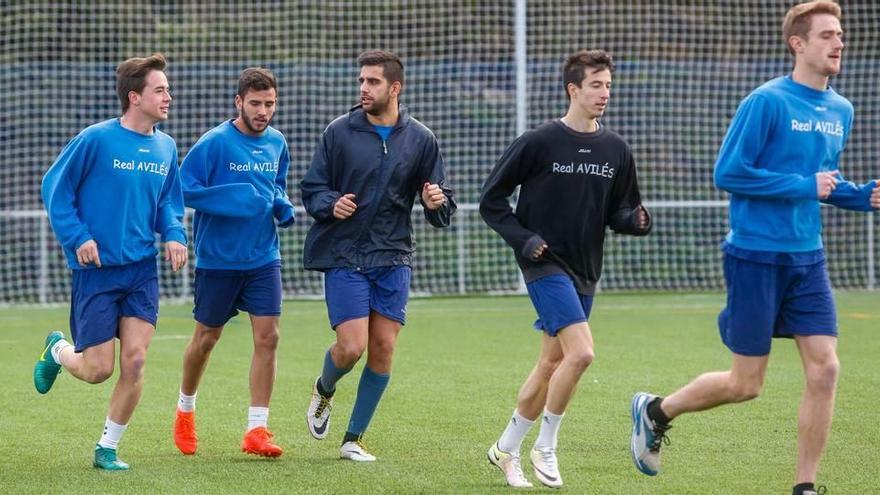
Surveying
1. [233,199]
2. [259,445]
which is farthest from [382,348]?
[233,199]

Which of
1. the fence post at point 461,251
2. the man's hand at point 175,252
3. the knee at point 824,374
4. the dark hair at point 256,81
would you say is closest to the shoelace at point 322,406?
the man's hand at point 175,252

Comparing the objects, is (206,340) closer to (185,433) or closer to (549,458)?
(185,433)

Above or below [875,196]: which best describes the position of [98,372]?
below

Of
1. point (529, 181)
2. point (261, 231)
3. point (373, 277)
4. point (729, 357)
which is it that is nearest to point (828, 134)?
point (529, 181)

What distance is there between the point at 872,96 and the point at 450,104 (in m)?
5.98

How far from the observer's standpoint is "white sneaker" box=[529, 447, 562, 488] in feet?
21.6

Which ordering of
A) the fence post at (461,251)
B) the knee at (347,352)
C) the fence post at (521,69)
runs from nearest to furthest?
Answer: the knee at (347,352) < the fence post at (521,69) < the fence post at (461,251)

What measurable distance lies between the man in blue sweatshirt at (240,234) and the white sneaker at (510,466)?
51.0 inches

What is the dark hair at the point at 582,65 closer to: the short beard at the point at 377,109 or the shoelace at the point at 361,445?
the short beard at the point at 377,109

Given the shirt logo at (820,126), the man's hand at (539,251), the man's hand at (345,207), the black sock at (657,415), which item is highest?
the shirt logo at (820,126)

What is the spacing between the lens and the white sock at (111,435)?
23.2 feet

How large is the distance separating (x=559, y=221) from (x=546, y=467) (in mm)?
1083

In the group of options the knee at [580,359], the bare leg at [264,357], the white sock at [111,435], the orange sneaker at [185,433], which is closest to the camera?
the knee at [580,359]

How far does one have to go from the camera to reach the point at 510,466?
677 centimetres
